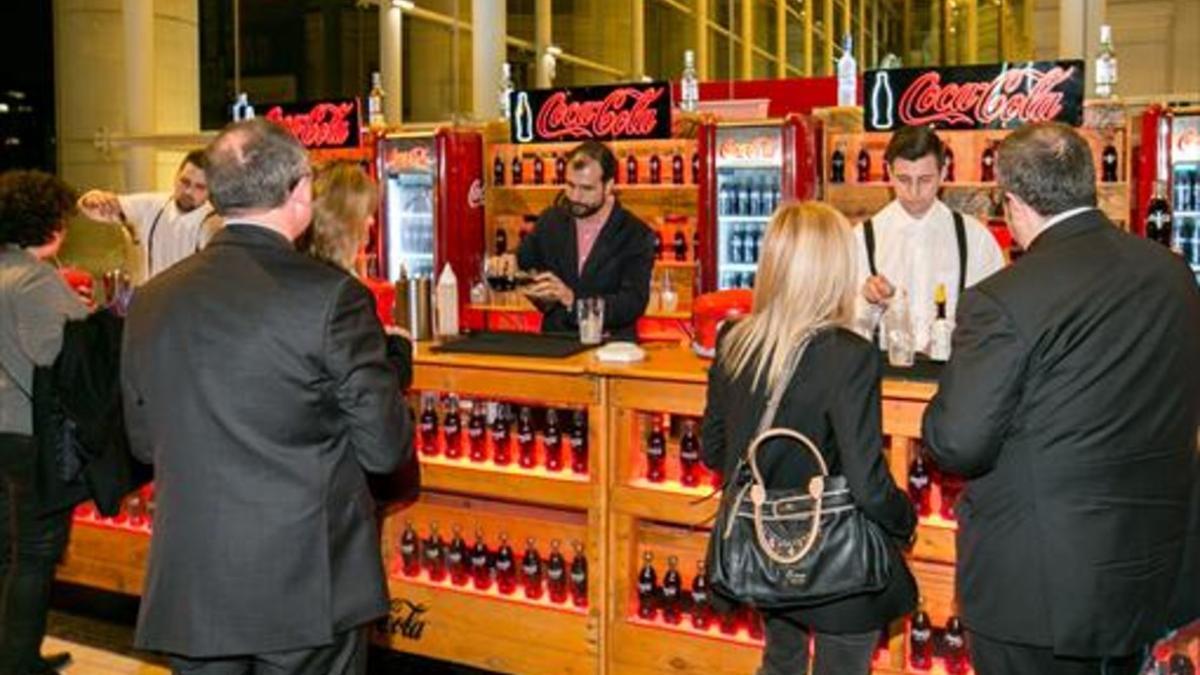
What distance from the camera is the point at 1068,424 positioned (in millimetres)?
2283

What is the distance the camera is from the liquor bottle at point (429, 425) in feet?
13.8

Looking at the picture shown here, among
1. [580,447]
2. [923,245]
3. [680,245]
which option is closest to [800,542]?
[580,447]

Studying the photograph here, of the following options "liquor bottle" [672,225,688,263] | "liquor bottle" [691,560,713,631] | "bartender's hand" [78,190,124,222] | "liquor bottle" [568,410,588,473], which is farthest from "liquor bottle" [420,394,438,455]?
"liquor bottle" [672,225,688,263]

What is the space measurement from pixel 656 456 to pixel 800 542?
4.14ft

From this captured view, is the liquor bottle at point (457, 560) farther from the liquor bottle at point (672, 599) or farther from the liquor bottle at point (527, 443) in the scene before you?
the liquor bottle at point (672, 599)

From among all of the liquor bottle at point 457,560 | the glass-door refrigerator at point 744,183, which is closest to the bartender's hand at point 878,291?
the liquor bottle at point 457,560

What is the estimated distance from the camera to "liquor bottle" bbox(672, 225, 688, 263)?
7.40 metres

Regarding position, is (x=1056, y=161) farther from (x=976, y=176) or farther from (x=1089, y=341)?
(x=976, y=176)

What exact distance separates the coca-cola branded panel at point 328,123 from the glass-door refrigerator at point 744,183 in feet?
7.15

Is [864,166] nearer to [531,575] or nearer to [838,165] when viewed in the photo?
[838,165]

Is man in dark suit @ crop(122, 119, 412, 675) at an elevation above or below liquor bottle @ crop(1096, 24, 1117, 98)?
below

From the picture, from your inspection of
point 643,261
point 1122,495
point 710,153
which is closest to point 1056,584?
point 1122,495

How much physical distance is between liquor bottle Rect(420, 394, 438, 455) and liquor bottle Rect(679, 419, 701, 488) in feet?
3.07

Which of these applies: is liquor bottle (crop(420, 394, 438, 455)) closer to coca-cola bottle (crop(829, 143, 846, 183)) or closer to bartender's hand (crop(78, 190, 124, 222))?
bartender's hand (crop(78, 190, 124, 222))
